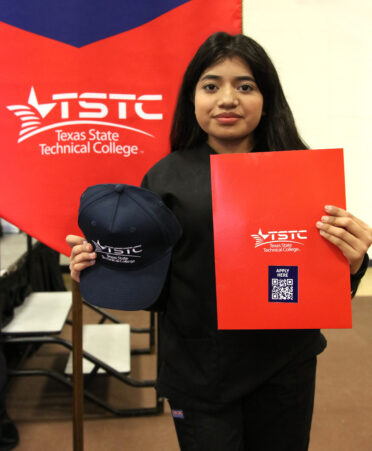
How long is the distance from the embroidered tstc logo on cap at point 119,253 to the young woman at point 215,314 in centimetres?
2

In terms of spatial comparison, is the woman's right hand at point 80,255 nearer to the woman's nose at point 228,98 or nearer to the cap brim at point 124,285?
the cap brim at point 124,285

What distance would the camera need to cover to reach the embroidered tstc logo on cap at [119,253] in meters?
0.93

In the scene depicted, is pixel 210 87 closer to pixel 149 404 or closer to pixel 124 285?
pixel 124 285

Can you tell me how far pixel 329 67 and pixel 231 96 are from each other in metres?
2.27

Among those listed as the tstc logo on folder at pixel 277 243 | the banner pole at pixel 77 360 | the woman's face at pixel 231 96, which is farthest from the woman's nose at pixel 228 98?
the banner pole at pixel 77 360

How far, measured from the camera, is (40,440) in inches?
76.2

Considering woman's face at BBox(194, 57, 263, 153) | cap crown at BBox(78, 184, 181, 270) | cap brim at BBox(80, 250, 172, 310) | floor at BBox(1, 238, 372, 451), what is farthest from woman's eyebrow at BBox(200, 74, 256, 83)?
floor at BBox(1, 238, 372, 451)

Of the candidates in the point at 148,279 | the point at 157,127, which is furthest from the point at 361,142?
the point at 148,279

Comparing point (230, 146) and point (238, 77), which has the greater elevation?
point (238, 77)

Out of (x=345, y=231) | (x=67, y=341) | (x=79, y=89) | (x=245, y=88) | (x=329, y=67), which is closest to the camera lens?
(x=345, y=231)

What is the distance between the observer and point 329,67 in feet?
9.14

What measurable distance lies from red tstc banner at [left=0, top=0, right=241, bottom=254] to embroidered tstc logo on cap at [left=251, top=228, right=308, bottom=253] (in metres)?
0.61

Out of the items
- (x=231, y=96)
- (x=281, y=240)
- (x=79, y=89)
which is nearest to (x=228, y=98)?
(x=231, y=96)

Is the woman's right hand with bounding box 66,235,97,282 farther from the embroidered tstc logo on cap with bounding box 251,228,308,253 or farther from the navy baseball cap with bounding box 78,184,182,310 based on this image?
the embroidered tstc logo on cap with bounding box 251,228,308,253
